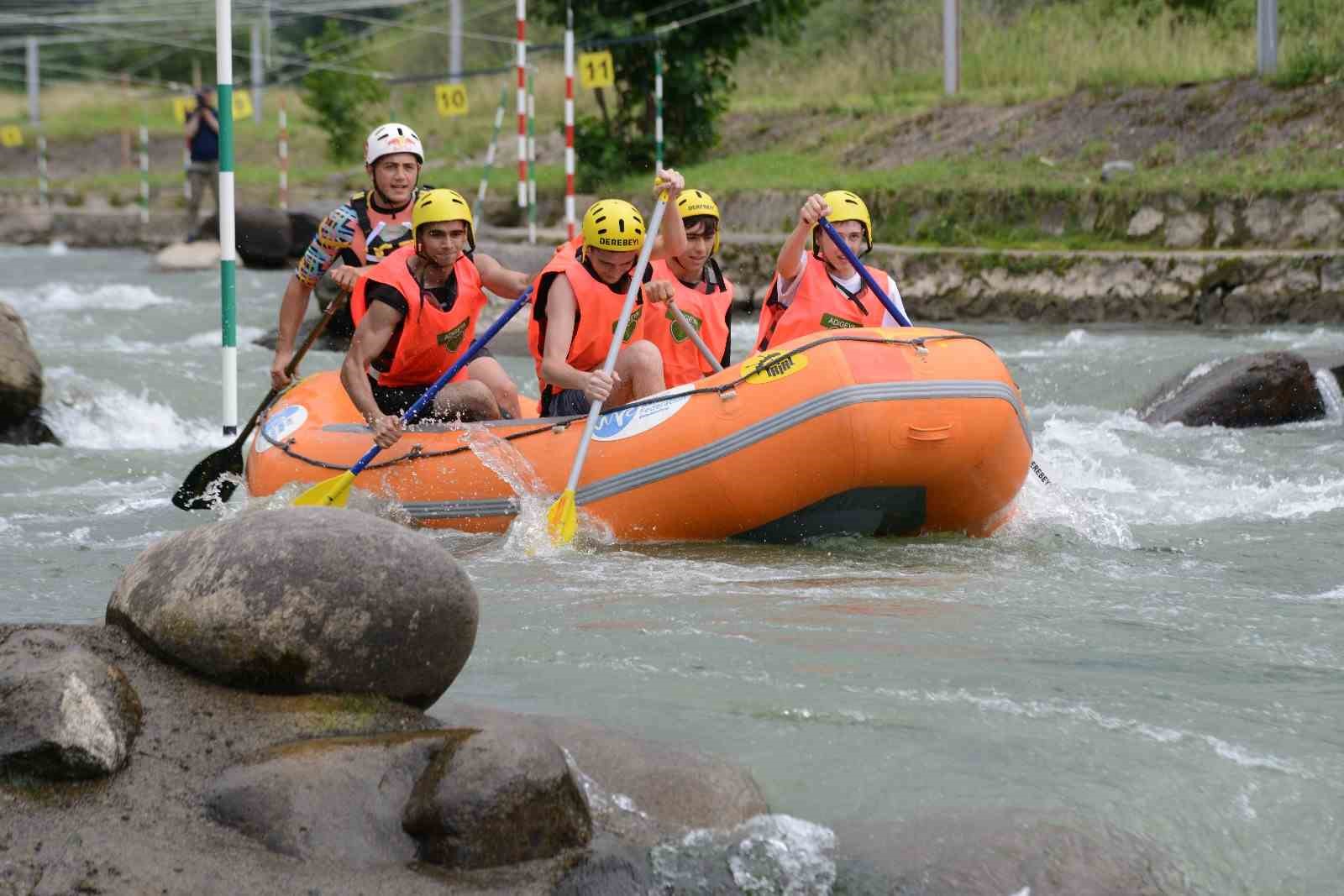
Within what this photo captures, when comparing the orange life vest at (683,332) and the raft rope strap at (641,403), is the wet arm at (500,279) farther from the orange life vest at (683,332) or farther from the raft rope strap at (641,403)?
the raft rope strap at (641,403)

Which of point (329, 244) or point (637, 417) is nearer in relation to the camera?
point (637, 417)

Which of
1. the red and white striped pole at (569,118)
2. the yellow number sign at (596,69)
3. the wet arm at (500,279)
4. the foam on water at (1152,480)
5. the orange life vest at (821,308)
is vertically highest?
the yellow number sign at (596,69)

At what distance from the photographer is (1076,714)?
12.7 feet

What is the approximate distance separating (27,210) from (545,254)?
43.0ft

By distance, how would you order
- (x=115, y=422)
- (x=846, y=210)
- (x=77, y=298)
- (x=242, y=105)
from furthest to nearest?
(x=242, y=105), (x=77, y=298), (x=115, y=422), (x=846, y=210)

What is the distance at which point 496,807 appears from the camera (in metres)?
3.12

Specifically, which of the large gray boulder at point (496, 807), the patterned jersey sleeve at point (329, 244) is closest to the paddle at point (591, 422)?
the patterned jersey sleeve at point (329, 244)

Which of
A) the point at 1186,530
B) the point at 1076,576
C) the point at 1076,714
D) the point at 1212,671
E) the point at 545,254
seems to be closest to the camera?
the point at 1076,714

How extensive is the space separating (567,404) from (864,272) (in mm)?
1193

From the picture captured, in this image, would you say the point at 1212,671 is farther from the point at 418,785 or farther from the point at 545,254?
the point at 545,254

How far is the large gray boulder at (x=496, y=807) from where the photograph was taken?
3113 mm

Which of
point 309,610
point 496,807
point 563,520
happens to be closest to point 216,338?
point 563,520

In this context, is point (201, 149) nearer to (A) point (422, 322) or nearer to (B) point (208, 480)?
(B) point (208, 480)

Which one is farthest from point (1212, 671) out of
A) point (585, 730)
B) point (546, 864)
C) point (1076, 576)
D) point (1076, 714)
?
point (546, 864)
